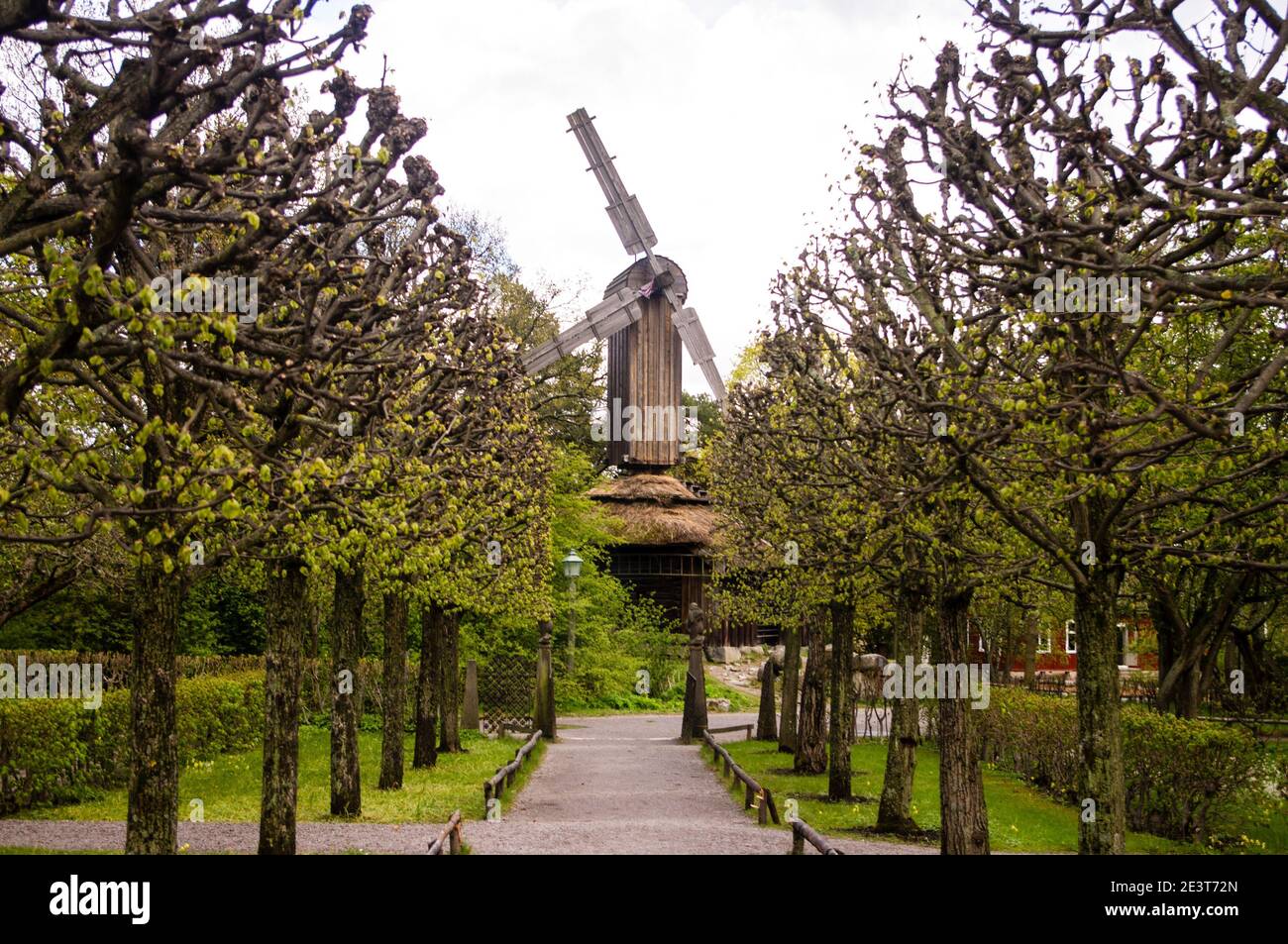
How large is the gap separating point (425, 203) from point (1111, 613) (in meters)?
9.41

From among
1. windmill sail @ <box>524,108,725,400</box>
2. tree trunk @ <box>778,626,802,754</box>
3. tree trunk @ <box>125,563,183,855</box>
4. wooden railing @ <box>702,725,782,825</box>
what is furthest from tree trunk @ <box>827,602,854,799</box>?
windmill sail @ <box>524,108,725,400</box>

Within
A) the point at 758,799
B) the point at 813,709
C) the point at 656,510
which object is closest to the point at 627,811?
the point at 758,799

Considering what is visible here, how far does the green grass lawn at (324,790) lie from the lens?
66.1 ft

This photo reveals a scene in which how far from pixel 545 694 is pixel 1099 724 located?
85.0 ft

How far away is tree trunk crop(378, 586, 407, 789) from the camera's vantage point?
2355 centimetres

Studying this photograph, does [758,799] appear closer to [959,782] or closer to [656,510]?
[959,782]

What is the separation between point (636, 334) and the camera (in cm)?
5656

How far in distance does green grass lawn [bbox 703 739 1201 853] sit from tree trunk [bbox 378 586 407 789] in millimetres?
6819

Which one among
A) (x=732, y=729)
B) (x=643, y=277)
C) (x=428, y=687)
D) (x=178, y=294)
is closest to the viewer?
(x=178, y=294)

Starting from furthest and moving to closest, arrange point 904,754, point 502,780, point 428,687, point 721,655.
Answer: point 721,655, point 428,687, point 502,780, point 904,754

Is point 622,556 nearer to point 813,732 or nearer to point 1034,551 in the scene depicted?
point 813,732

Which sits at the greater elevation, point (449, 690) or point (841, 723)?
point (841, 723)

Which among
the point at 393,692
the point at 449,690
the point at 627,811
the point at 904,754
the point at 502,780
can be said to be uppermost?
the point at 393,692
